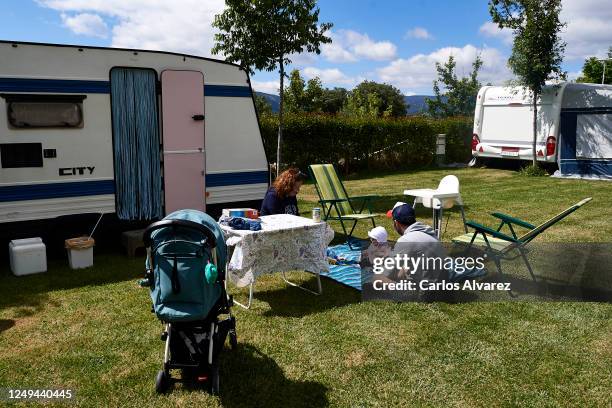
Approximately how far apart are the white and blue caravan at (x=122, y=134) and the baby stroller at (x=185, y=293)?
10.6ft

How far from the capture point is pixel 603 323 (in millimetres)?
4211

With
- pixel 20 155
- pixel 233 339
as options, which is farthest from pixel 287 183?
pixel 20 155

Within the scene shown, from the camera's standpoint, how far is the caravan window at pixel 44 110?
18.2 ft

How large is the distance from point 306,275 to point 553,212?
16.3 ft

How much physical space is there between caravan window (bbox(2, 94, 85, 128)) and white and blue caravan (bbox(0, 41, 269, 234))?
1 cm

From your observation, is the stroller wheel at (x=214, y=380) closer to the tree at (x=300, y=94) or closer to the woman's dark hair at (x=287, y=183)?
the woman's dark hair at (x=287, y=183)

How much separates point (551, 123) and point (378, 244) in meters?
9.05

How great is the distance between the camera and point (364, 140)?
14.8m

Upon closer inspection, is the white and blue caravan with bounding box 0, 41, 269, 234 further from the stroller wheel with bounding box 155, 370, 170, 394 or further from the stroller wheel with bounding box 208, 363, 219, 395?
the stroller wheel with bounding box 208, 363, 219, 395

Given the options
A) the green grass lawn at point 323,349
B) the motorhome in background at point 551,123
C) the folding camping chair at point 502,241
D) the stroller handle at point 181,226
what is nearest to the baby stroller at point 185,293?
the stroller handle at point 181,226

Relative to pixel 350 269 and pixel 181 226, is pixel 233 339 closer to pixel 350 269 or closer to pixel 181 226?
pixel 181 226

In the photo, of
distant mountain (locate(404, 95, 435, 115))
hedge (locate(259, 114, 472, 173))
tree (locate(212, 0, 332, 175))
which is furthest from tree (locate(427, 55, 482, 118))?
tree (locate(212, 0, 332, 175))

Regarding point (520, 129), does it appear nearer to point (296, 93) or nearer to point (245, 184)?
point (245, 184)

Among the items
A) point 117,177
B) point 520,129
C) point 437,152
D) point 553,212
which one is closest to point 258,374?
point 117,177
